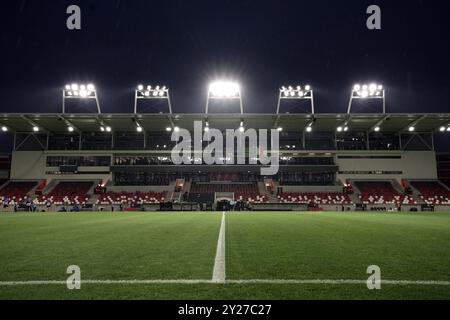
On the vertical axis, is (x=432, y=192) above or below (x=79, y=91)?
below

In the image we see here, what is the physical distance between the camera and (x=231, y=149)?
199 ft

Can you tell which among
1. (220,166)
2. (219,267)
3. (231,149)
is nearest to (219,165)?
(220,166)

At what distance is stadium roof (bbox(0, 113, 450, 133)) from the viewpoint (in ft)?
169

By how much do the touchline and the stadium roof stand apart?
2.06 m

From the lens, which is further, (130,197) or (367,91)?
(130,197)

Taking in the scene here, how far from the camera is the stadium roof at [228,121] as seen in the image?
169 ft

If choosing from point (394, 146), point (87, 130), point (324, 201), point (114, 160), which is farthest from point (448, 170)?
point (87, 130)

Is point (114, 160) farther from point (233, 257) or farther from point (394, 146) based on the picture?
point (233, 257)

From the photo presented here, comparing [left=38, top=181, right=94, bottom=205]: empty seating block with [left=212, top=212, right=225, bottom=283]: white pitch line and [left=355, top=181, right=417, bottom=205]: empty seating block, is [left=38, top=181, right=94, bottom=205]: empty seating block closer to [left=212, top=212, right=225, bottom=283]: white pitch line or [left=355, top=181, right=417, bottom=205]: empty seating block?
[left=355, top=181, right=417, bottom=205]: empty seating block

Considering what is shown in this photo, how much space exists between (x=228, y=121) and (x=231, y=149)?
6.89 metres

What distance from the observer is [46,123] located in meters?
55.2

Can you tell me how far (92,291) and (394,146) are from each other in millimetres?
66189

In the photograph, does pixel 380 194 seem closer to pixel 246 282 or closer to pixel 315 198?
pixel 315 198

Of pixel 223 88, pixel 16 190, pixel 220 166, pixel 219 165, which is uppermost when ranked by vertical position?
pixel 223 88
